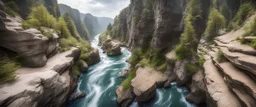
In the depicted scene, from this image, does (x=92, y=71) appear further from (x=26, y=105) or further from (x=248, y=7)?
(x=248, y=7)

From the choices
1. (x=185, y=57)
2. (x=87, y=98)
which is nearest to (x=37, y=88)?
(x=87, y=98)

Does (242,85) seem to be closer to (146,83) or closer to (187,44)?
(146,83)

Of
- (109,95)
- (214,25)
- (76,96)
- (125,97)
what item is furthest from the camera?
(214,25)

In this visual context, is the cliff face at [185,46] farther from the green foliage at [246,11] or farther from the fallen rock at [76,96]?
the fallen rock at [76,96]

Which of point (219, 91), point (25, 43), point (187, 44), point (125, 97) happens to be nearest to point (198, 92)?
point (219, 91)

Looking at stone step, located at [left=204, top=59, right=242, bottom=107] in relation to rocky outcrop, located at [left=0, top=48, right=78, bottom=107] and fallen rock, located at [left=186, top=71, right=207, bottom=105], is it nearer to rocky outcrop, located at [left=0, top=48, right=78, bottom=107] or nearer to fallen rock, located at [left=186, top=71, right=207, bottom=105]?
fallen rock, located at [left=186, top=71, right=207, bottom=105]
